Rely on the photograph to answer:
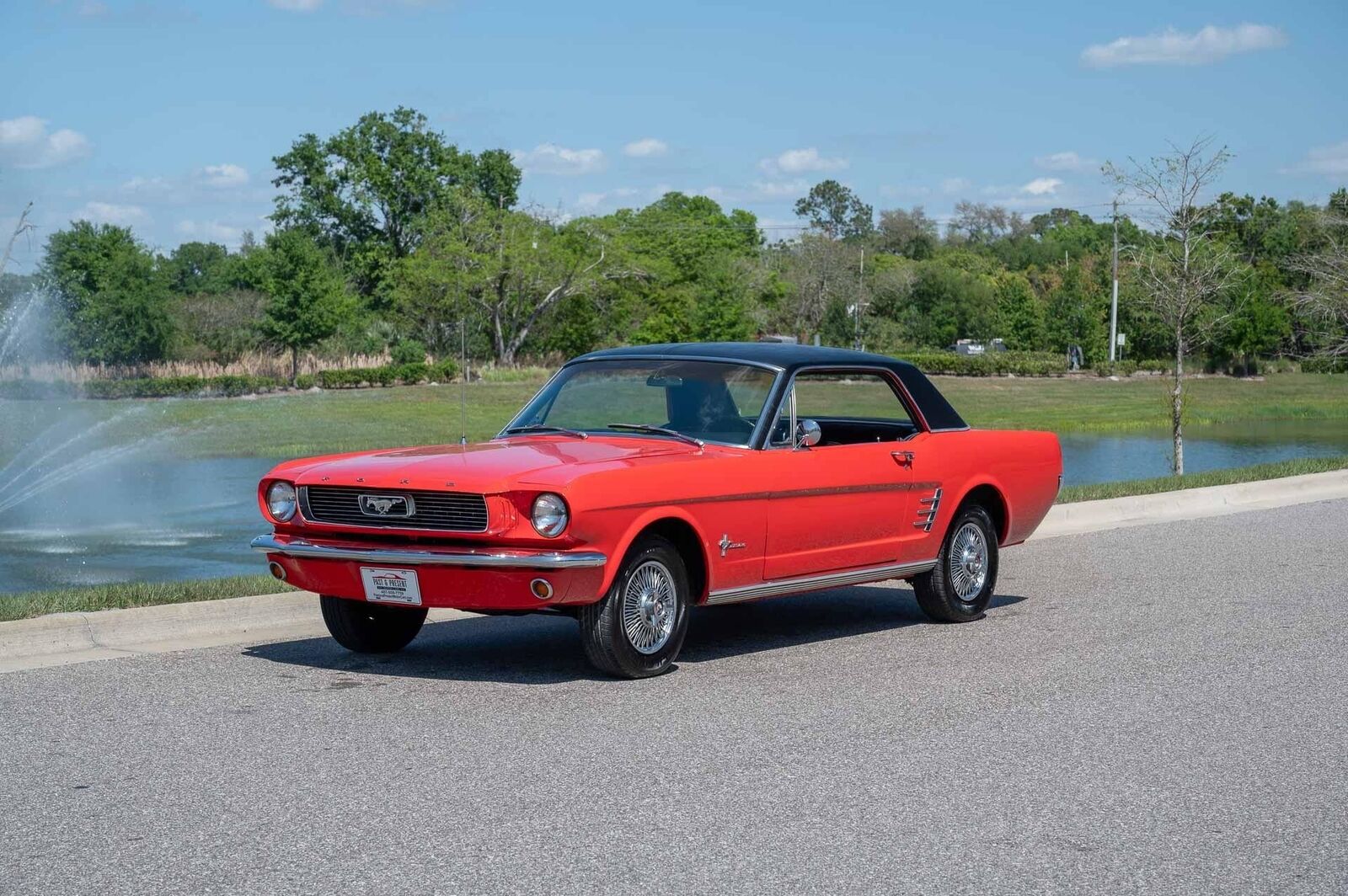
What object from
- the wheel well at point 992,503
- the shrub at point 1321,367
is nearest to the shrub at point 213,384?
the shrub at point 1321,367

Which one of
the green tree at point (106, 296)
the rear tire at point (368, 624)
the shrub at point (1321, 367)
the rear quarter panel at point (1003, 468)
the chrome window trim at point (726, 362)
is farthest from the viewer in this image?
the shrub at point (1321, 367)

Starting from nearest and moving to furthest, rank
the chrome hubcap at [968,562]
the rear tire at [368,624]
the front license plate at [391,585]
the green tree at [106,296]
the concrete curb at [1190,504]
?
the front license plate at [391,585] → the rear tire at [368,624] → the chrome hubcap at [968,562] → the concrete curb at [1190,504] → the green tree at [106,296]

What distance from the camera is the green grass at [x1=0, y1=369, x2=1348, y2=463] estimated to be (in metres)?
35.2

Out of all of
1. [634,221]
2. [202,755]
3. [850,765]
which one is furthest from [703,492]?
[634,221]

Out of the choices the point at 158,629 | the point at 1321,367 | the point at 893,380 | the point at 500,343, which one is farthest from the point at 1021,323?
the point at 158,629

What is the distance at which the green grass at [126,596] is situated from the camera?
8.85 m

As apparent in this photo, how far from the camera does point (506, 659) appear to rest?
8453 mm

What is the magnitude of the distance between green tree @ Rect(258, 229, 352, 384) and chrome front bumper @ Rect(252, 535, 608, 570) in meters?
50.7

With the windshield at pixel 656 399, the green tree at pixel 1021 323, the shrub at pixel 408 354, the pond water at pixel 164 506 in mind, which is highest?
the green tree at pixel 1021 323

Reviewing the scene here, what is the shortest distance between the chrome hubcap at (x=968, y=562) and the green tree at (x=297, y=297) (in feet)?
162

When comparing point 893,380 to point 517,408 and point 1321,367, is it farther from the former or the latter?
point 1321,367

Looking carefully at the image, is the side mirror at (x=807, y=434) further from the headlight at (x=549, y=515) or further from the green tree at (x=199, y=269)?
the green tree at (x=199, y=269)

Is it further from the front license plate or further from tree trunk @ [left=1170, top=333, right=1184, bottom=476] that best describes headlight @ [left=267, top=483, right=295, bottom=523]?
tree trunk @ [left=1170, top=333, right=1184, bottom=476]

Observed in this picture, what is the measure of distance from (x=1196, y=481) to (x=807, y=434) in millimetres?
10454
